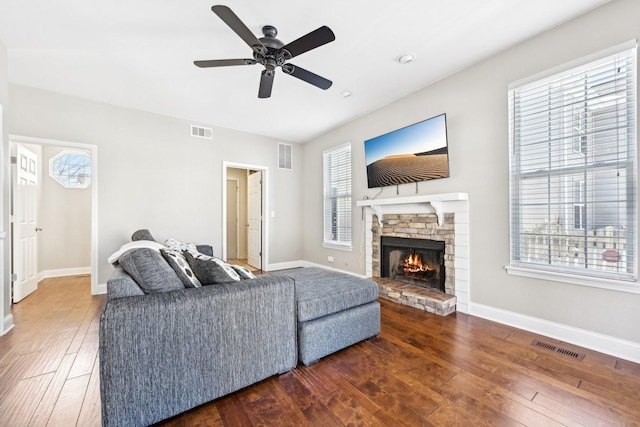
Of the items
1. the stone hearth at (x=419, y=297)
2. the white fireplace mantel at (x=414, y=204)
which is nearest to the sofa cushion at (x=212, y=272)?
the stone hearth at (x=419, y=297)

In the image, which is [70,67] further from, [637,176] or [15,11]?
[637,176]

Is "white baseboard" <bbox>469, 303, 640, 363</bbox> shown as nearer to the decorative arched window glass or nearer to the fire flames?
the fire flames

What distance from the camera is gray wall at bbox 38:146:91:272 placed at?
15.1ft

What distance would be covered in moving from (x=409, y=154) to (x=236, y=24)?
2.48 m

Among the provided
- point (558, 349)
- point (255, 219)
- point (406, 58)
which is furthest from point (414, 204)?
point (255, 219)

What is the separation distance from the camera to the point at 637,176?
6.42ft

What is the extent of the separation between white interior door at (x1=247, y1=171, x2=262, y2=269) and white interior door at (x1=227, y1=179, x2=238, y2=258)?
0.91m

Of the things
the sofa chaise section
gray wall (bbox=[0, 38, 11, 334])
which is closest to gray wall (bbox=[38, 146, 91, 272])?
gray wall (bbox=[0, 38, 11, 334])

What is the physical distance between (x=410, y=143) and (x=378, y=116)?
0.86 meters

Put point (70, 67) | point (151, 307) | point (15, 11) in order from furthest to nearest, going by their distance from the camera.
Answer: point (70, 67) < point (15, 11) < point (151, 307)

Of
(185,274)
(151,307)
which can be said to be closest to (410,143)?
(185,274)

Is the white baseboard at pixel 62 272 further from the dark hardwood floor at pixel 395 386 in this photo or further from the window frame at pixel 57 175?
the dark hardwood floor at pixel 395 386

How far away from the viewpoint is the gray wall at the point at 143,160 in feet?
11.6

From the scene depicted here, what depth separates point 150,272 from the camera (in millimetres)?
1498
